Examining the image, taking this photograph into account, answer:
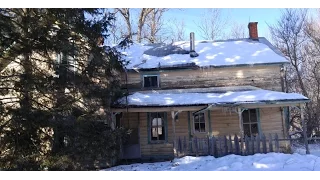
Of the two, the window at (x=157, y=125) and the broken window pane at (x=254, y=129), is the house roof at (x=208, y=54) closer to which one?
the window at (x=157, y=125)

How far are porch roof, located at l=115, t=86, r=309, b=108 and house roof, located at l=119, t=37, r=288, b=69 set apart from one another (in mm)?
1402

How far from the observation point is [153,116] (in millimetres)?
15102

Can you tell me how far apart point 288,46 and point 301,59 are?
164 centimetres

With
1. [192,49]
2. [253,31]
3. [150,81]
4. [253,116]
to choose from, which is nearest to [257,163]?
[253,116]

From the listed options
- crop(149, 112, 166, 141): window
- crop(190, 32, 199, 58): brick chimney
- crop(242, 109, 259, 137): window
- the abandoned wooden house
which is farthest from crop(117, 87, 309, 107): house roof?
crop(190, 32, 199, 58): brick chimney

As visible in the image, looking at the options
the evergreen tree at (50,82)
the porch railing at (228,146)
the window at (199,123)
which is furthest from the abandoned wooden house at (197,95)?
the evergreen tree at (50,82)

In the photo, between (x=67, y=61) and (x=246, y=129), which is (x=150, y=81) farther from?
(x=67, y=61)

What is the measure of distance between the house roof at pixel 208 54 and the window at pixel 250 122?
8.35 ft

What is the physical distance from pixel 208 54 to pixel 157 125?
16.8 ft

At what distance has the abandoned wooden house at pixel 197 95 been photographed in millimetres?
14070

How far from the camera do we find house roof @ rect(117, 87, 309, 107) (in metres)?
13.1

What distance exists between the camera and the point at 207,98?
1403cm
